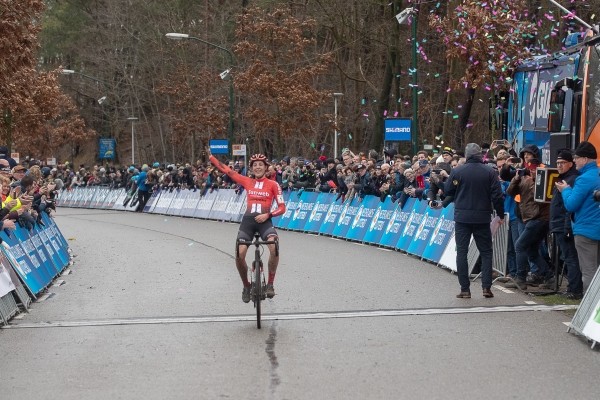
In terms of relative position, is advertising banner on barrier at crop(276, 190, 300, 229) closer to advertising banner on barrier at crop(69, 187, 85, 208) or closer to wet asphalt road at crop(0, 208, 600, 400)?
wet asphalt road at crop(0, 208, 600, 400)

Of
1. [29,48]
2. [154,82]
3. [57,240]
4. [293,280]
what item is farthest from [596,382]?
[154,82]

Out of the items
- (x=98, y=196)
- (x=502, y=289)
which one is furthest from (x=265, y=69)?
(x=502, y=289)

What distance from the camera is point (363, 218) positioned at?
2439 cm

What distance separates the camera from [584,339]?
33.2 ft

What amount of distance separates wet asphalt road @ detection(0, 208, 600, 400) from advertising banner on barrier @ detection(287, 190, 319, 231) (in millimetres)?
11185

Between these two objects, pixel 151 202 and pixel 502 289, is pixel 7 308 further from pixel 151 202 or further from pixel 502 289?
pixel 151 202

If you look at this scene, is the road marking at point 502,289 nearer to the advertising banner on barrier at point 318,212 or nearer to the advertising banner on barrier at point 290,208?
the advertising banner on barrier at point 318,212

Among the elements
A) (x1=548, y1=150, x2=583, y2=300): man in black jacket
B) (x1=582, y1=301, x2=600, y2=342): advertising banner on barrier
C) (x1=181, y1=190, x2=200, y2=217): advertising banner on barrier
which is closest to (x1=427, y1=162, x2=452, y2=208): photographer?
(x1=548, y1=150, x2=583, y2=300): man in black jacket

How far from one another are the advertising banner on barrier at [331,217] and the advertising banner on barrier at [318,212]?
0.20 m

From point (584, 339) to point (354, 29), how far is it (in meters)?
29.5

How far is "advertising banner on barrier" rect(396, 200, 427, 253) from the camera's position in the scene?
20.0 meters

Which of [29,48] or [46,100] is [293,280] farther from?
[46,100]

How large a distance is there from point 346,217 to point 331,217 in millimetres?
1303

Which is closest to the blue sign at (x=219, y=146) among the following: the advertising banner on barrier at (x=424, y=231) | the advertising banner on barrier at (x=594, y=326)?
the advertising banner on barrier at (x=424, y=231)
